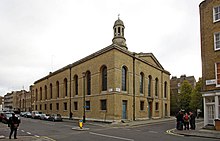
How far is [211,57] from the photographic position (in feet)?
79.7

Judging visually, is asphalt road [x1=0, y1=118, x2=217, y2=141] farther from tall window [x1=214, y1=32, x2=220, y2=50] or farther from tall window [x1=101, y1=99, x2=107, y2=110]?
tall window [x1=101, y1=99, x2=107, y2=110]

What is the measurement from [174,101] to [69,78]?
1271 inches

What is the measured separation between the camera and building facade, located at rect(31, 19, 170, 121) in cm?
3603

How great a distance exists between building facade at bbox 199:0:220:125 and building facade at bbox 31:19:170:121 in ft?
43.5

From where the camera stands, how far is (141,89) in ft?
143

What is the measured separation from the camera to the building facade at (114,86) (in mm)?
36031

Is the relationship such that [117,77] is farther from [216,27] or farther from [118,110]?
[216,27]

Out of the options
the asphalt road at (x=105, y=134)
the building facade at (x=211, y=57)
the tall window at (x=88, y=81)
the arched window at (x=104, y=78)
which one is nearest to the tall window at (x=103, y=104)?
the arched window at (x=104, y=78)

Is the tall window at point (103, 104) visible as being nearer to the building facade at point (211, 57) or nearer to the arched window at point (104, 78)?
the arched window at point (104, 78)

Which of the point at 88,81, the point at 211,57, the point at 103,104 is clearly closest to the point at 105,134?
the point at 211,57

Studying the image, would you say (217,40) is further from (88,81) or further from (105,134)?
(88,81)

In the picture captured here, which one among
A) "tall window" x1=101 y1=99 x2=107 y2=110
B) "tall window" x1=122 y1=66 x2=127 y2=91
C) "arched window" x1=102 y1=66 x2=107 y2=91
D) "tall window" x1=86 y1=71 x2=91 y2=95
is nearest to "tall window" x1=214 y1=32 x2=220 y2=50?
"tall window" x1=122 y1=66 x2=127 y2=91

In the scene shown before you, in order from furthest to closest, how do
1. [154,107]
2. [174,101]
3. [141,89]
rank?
1. [174,101]
2. [154,107]
3. [141,89]

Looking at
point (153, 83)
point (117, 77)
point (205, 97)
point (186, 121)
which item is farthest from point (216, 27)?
point (153, 83)
